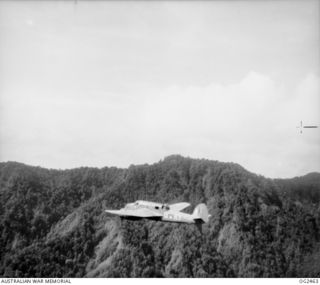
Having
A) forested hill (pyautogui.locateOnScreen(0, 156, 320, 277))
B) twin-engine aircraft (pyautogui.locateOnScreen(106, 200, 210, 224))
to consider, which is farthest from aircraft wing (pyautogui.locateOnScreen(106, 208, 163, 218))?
forested hill (pyautogui.locateOnScreen(0, 156, 320, 277))

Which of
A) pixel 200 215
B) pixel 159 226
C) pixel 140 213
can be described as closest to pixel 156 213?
pixel 140 213

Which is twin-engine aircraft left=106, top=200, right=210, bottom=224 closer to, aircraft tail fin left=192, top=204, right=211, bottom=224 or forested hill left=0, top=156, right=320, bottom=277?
aircraft tail fin left=192, top=204, right=211, bottom=224

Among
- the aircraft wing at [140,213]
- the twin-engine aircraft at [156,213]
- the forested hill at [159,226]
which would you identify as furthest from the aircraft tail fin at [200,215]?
the forested hill at [159,226]

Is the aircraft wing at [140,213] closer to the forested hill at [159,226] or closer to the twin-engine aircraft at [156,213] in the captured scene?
the twin-engine aircraft at [156,213]

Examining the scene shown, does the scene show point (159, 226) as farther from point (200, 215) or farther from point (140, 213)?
point (140, 213)

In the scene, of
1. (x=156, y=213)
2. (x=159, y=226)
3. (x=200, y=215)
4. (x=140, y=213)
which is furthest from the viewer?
(x=159, y=226)

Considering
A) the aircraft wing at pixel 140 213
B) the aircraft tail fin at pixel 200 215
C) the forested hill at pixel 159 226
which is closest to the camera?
the aircraft wing at pixel 140 213

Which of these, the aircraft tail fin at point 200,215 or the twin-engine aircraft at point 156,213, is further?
the aircraft tail fin at point 200,215

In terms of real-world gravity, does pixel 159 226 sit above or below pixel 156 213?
below

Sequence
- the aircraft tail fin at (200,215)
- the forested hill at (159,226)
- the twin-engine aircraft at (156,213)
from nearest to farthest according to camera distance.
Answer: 1. the twin-engine aircraft at (156,213)
2. the aircraft tail fin at (200,215)
3. the forested hill at (159,226)
